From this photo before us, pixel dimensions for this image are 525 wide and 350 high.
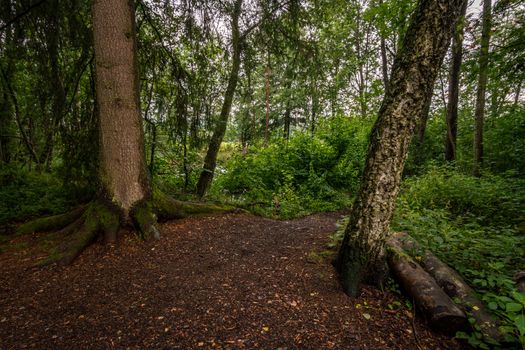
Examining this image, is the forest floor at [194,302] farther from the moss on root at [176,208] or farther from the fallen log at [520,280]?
the fallen log at [520,280]

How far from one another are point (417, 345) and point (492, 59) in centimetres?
590

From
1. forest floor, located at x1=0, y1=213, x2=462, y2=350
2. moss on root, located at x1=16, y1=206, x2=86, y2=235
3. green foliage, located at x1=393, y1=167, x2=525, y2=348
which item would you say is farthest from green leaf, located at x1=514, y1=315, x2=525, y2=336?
moss on root, located at x1=16, y1=206, x2=86, y2=235

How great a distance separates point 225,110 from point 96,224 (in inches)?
169

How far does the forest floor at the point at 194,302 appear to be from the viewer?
2.02 metres

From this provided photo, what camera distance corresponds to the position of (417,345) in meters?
2.08

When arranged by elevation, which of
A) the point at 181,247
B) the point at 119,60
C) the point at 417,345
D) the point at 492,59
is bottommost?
the point at 417,345

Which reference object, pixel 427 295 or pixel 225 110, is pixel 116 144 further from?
pixel 427 295

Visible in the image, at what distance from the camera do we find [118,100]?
131 inches

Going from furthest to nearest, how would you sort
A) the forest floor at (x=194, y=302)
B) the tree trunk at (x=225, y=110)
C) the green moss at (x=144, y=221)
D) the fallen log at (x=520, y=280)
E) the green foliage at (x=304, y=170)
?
the green foliage at (x=304, y=170) → the tree trunk at (x=225, y=110) → the green moss at (x=144, y=221) → the fallen log at (x=520, y=280) → the forest floor at (x=194, y=302)

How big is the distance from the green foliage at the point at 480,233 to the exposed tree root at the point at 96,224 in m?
3.61

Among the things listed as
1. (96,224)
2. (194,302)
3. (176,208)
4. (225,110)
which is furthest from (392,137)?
(225,110)

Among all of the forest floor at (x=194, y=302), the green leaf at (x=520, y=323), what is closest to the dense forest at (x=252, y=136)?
the green leaf at (x=520, y=323)

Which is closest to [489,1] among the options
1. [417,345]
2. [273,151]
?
[273,151]

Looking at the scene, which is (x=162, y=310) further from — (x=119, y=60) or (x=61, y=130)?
(x=61, y=130)
